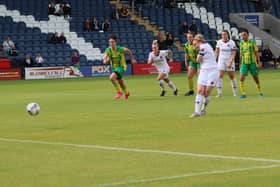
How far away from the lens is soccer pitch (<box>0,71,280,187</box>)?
10.6m

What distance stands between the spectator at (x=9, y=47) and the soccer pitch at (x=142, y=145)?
2598cm

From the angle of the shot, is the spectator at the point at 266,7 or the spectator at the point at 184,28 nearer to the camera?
the spectator at the point at 184,28

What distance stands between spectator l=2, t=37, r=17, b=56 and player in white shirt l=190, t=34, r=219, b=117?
3169 cm

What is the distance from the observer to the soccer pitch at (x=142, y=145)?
10.6m

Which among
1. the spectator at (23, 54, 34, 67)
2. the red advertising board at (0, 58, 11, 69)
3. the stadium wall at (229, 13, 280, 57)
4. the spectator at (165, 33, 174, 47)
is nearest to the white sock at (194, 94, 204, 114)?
the red advertising board at (0, 58, 11, 69)

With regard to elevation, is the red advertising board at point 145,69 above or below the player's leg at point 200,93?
below

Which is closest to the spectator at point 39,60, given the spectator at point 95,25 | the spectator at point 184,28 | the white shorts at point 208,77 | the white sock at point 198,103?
the spectator at point 95,25

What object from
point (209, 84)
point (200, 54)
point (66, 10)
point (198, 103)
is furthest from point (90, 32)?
point (198, 103)

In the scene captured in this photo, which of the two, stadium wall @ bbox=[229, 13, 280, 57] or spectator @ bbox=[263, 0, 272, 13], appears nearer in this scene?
stadium wall @ bbox=[229, 13, 280, 57]

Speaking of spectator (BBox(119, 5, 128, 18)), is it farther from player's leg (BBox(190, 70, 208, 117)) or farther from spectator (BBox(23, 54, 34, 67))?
player's leg (BBox(190, 70, 208, 117))

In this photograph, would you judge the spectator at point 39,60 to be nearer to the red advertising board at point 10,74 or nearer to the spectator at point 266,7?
the red advertising board at point 10,74

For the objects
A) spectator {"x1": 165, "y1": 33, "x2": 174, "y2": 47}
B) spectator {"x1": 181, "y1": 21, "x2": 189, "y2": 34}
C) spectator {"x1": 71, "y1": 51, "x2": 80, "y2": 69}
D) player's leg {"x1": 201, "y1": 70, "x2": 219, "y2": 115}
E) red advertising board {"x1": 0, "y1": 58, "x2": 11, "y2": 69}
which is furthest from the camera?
spectator {"x1": 181, "y1": 21, "x2": 189, "y2": 34}

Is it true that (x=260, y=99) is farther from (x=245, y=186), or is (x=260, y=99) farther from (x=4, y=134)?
(x=245, y=186)

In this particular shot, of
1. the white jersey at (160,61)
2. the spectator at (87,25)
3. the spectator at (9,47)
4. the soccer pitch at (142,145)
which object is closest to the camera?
the soccer pitch at (142,145)
